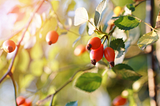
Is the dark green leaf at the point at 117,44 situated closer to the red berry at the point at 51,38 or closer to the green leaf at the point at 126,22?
the green leaf at the point at 126,22

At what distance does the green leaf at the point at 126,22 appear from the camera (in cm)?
27

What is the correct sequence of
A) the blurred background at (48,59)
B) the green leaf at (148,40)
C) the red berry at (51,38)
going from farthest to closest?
the blurred background at (48,59), the red berry at (51,38), the green leaf at (148,40)

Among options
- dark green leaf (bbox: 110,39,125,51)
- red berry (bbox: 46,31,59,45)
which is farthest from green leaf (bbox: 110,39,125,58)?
red berry (bbox: 46,31,59,45)

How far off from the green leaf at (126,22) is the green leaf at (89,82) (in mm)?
123

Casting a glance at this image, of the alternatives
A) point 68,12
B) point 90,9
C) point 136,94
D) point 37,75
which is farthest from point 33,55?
point 136,94

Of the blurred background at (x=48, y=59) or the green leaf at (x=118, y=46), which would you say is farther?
the blurred background at (x=48, y=59)

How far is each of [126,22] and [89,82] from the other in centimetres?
14

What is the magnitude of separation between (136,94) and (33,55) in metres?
0.45

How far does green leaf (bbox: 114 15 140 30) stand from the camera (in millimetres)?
273

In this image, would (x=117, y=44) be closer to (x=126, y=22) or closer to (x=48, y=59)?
(x=126, y=22)

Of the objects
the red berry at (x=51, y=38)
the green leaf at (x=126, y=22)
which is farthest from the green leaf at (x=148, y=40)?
the red berry at (x=51, y=38)

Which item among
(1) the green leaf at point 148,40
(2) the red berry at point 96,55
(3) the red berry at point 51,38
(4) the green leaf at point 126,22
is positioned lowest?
(3) the red berry at point 51,38

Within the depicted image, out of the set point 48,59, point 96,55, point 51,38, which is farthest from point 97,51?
point 48,59

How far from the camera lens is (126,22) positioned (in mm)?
277
